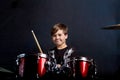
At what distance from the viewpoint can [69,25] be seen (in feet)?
11.3

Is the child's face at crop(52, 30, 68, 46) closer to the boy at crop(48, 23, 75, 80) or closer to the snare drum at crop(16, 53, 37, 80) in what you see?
the boy at crop(48, 23, 75, 80)

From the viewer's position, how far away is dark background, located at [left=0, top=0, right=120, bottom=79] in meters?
3.33

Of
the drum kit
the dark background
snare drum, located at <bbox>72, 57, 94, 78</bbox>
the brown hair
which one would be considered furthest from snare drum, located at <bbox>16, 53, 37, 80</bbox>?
the dark background

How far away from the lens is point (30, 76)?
107 inches

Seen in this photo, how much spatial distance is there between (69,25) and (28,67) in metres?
0.94

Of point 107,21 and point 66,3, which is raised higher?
point 66,3

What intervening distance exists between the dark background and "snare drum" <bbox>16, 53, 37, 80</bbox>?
0.71 meters

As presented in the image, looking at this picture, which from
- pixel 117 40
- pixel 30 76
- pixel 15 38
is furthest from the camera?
pixel 15 38

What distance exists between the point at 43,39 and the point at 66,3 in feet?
1.77

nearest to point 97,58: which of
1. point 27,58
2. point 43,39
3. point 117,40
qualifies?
point 117,40

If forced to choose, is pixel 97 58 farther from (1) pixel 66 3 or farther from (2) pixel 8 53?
(2) pixel 8 53

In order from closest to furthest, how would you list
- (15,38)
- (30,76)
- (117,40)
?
1. (30,76)
2. (117,40)
3. (15,38)

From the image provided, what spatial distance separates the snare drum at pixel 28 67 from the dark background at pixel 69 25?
27.8 inches

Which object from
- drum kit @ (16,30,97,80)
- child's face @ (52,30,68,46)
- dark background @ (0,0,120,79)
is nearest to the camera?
drum kit @ (16,30,97,80)
